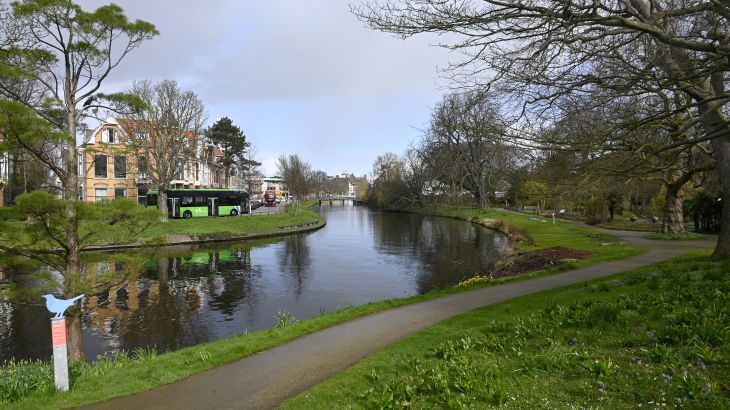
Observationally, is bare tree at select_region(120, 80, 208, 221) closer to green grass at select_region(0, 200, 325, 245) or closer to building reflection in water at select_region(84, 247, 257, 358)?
green grass at select_region(0, 200, 325, 245)

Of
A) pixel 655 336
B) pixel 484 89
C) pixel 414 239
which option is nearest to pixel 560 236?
pixel 414 239

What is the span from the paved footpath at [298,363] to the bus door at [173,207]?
3569cm

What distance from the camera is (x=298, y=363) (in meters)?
Result: 6.54

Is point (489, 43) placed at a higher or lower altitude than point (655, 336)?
higher

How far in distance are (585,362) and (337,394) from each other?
2984 mm

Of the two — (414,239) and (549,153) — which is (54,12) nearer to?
(549,153)

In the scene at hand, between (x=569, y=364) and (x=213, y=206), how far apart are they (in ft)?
139

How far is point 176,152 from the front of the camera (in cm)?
3522

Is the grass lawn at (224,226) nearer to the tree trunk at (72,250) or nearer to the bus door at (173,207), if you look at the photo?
the bus door at (173,207)

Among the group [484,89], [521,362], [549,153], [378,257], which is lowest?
[378,257]

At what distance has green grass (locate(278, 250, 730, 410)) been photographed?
385 centimetres

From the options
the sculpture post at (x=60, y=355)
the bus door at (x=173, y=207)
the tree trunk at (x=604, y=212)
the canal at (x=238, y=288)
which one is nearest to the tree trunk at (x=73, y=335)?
the canal at (x=238, y=288)

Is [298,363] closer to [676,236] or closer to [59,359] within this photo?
[59,359]

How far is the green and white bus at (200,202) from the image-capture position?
4009 cm
